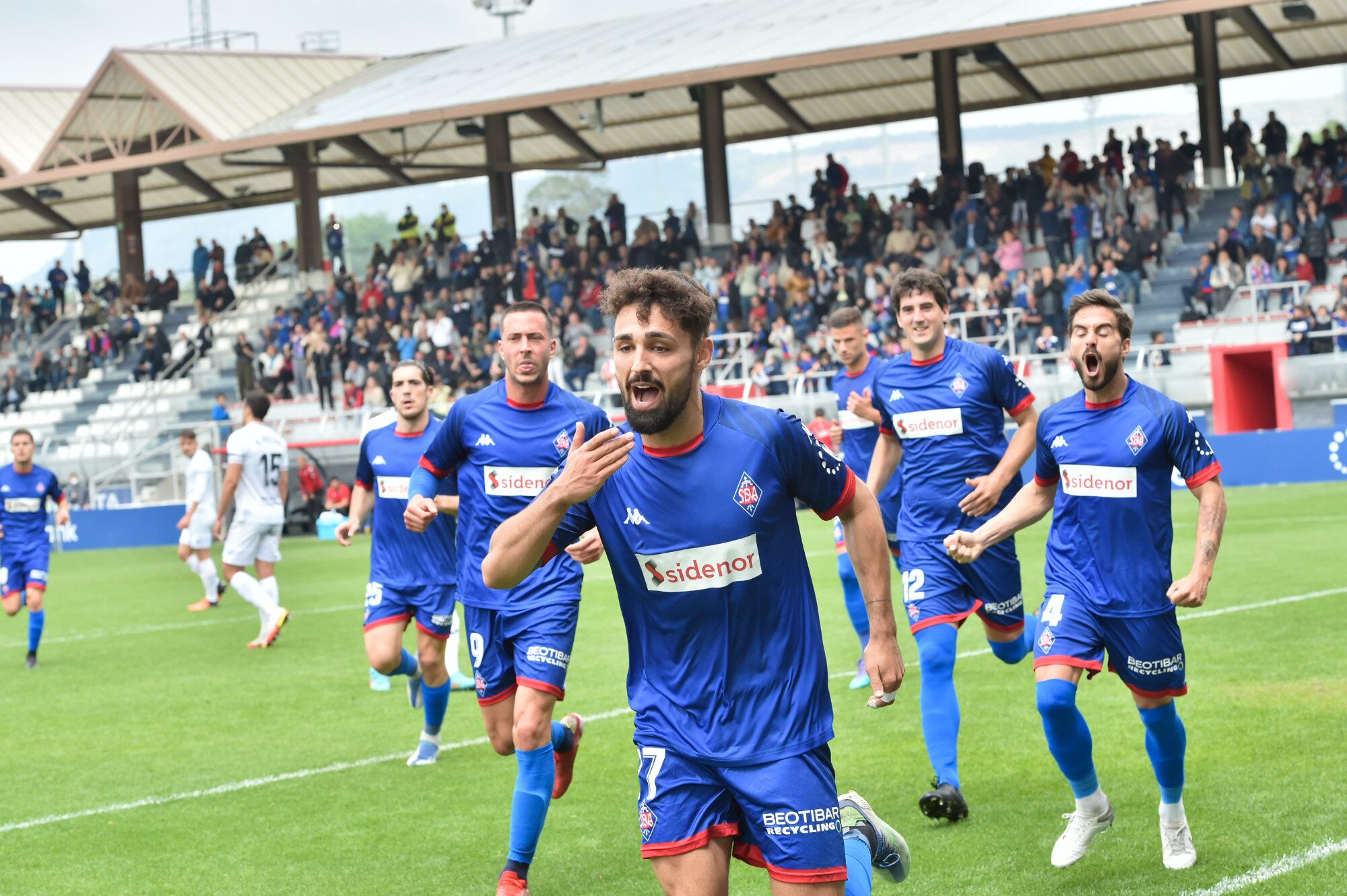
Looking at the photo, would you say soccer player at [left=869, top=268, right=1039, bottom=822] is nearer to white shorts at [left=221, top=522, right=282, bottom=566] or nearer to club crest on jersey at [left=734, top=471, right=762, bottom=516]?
club crest on jersey at [left=734, top=471, right=762, bottom=516]

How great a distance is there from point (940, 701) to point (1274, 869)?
170 cm

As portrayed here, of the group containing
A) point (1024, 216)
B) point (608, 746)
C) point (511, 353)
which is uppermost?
point (1024, 216)

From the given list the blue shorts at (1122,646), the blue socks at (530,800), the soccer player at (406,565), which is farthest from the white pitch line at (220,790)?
the blue shorts at (1122,646)

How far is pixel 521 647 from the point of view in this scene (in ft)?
23.2

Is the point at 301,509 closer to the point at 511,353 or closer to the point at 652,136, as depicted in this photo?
the point at 652,136

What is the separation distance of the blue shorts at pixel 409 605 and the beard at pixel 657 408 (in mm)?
5278

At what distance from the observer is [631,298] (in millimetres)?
4262

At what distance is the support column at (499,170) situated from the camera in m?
40.4

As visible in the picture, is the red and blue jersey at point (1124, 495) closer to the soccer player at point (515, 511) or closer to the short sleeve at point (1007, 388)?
the short sleeve at point (1007, 388)

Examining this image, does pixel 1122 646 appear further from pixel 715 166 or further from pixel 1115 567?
pixel 715 166

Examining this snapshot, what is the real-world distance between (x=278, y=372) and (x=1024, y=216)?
17.5 m

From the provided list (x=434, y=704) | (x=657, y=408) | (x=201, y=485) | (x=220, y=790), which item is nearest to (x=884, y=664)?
(x=657, y=408)

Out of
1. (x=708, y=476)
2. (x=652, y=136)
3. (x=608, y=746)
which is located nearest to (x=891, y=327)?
(x=652, y=136)

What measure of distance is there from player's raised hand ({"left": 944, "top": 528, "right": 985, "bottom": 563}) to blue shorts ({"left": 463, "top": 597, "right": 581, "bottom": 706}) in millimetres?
1733
